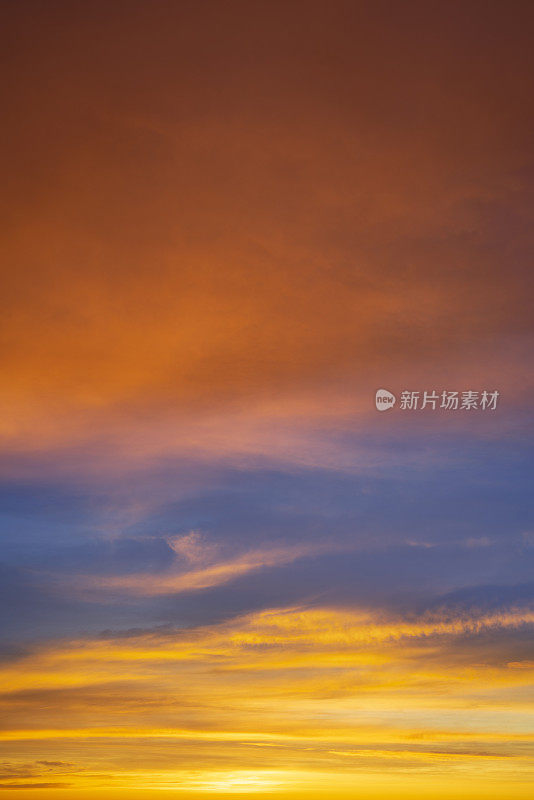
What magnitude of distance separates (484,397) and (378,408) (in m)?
5.51

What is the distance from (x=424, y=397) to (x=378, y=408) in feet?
8.21

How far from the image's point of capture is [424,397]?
25375 millimetres

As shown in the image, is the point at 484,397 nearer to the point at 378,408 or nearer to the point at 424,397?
the point at 424,397

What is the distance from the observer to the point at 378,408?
2645cm

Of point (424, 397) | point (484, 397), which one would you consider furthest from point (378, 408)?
point (484, 397)

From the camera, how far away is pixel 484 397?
83.6 feet

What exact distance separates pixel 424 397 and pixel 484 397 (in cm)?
322
